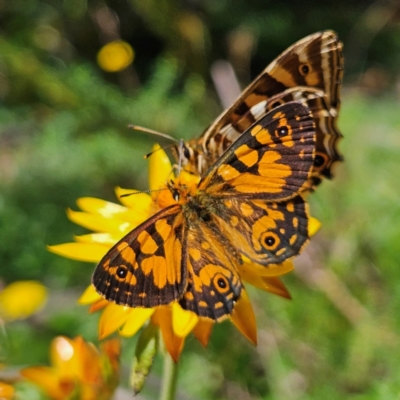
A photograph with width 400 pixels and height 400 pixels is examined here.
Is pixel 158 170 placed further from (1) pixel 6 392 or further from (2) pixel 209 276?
(1) pixel 6 392

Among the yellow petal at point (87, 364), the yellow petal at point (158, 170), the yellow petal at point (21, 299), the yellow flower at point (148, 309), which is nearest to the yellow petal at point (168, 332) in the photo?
the yellow flower at point (148, 309)

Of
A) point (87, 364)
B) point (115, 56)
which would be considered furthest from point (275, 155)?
point (115, 56)

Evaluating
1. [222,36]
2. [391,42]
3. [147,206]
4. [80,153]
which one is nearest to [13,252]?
[80,153]

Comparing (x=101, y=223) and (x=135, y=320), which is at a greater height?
(x=101, y=223)

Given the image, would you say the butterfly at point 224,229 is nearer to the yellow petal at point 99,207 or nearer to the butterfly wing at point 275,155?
the butterfly wing at point 275,155

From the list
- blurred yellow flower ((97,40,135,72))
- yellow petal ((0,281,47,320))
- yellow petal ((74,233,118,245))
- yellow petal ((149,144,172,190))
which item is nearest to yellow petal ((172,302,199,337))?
yellow petal ((74,233,118,245))

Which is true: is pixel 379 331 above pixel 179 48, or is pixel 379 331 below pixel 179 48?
below

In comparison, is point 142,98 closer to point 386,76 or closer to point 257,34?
point 257,34
